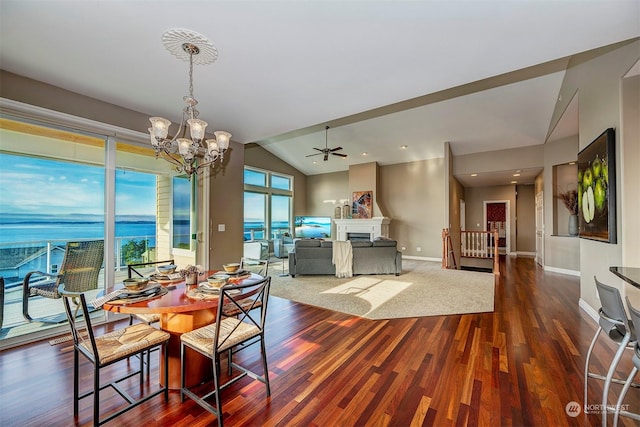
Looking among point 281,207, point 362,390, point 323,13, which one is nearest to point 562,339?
point 362,390

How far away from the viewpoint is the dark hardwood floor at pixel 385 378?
5.60 feet

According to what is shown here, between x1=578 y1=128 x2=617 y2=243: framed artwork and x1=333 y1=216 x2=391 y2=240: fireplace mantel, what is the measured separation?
521cm

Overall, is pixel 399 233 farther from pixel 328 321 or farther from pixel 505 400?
pixel 505 400

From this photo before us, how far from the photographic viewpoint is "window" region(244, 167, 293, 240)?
9.08 metres

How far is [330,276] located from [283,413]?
4.12 m

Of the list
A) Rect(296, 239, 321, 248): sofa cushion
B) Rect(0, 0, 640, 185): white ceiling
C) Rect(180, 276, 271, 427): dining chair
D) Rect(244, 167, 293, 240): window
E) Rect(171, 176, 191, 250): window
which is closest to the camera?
Rect(180, 276, 271, 427): dining chair

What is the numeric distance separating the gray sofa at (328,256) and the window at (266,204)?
384cm

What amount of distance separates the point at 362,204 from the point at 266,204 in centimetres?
341

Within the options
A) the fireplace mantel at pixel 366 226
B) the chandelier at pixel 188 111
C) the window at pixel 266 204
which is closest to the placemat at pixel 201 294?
the chandelier at pixel 188 111

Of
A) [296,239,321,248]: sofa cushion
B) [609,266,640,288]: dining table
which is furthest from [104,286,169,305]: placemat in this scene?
[296,239,321,248]: sofa cushion

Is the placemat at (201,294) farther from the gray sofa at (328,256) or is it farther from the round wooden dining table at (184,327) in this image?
the gray sofa at (328,256)

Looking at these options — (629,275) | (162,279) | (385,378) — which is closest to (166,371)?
(162,279)

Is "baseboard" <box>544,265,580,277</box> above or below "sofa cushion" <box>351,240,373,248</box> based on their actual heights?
below

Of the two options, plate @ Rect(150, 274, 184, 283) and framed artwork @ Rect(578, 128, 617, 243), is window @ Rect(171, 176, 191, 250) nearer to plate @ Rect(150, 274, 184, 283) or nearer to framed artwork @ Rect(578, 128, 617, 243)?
plate @ Rect(150, 274, 184, 283)
